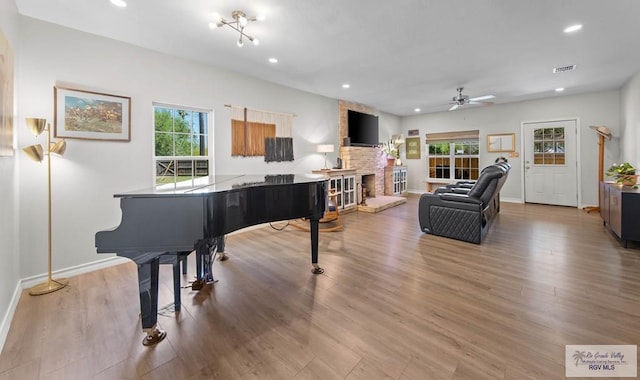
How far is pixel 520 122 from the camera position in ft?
22.7

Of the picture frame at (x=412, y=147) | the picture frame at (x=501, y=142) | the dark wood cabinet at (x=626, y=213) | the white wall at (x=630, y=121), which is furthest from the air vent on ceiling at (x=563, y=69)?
the picture frame at (x=412, y=147)

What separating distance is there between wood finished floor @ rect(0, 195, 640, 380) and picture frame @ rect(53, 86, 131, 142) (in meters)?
1.59

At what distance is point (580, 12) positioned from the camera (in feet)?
8.87

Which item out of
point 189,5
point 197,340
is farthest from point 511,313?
point 189,5

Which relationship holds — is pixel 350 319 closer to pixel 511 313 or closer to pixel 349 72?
pixel 511 313

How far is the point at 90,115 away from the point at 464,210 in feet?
16.1

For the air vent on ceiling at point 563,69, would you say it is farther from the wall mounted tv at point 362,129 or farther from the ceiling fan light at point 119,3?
the ceiling fan light at point 119,3

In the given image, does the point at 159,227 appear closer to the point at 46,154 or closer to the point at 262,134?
the point at 46,154

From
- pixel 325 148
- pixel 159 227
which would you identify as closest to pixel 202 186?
pixel 159 227

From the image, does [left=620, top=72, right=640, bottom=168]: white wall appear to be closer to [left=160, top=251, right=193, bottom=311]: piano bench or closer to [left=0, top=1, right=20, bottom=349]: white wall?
[left=160, top=251, right=193, bottom=311]: piano bench

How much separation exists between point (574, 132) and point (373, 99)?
4.81 meters

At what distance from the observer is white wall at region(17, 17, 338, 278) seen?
2.69 meters

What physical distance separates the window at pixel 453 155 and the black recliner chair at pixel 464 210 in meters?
4.36

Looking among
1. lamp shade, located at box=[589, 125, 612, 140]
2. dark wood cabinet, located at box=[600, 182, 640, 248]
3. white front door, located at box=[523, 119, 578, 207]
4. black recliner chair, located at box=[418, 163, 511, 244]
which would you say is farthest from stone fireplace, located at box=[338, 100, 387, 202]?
lamp shade, located at box=[589, 125, 612, 140]
